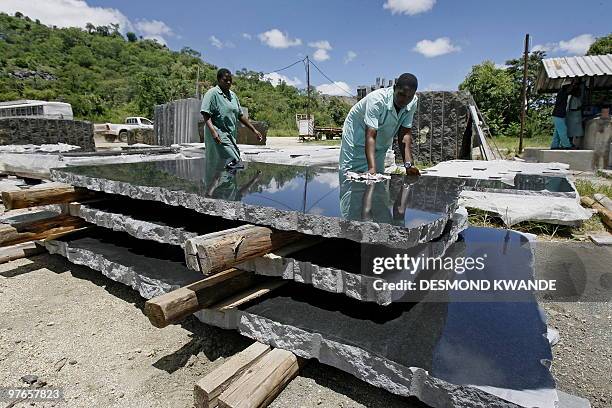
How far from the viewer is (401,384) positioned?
1.70 meters

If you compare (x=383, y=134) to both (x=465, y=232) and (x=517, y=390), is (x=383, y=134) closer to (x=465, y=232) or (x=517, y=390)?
(x=465, y=232)

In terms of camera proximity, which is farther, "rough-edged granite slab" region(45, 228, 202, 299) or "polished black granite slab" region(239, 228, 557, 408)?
"rough-edged granite slab" region(45, 228, 202, 299)

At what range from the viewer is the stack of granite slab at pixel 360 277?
5.55 feet

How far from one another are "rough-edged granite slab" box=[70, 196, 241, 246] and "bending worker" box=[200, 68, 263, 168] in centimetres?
119

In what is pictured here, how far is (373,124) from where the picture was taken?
3.19m

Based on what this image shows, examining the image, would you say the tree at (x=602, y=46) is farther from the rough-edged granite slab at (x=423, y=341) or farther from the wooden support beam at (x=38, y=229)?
the wooden support beam at (x=38, y=229)

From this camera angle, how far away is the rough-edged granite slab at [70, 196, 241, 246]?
2713 millimetres

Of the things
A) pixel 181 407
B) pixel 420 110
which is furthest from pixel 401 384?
pixel 420 110

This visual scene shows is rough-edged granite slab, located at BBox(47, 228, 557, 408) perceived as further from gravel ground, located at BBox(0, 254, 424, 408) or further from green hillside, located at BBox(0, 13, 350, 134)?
green hillside, located at BBox(0, 13, 350, 134)

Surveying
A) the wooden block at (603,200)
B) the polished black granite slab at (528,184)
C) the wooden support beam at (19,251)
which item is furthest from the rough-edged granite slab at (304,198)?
the wooden block at (603,200)

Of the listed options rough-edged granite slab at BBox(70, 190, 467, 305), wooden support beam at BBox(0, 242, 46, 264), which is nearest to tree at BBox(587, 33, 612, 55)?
rough-edged granite slab at BBox(70, 190, 467, 305)

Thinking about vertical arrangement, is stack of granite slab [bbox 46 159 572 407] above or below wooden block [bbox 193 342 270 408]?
above

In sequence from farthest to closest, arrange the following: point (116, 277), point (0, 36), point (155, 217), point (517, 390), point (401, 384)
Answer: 1. point (0, 36)
2. point (155, 217)
3. point (116, 277)
4. point (401, 384)
5. point (517, 390)

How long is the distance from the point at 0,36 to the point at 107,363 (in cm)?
7180
